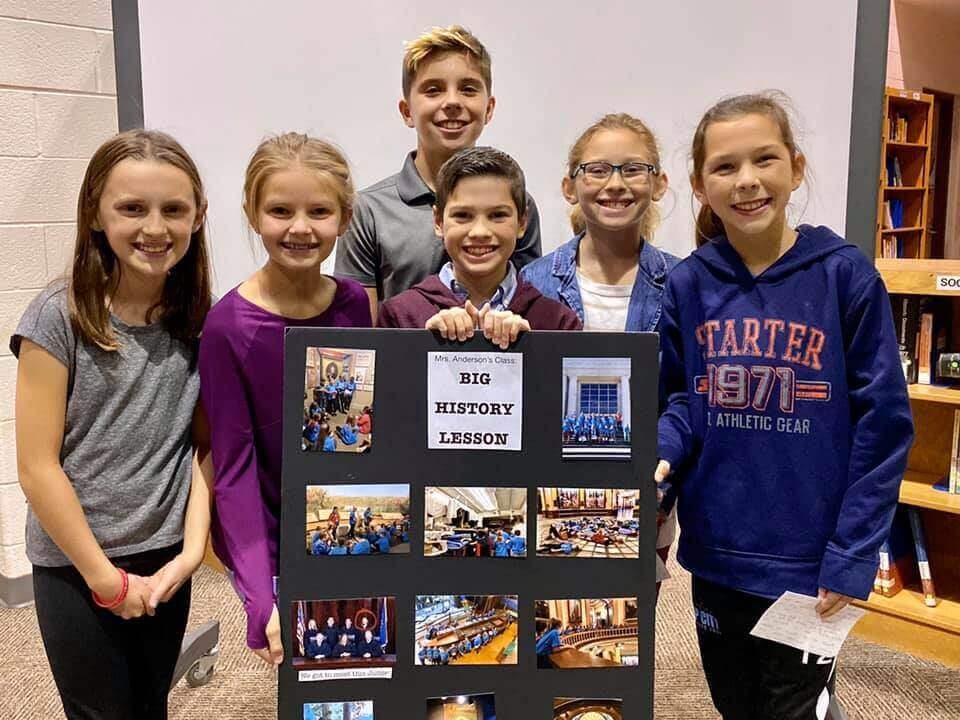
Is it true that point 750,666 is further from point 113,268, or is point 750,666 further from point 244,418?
point 113,268

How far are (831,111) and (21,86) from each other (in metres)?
2.71

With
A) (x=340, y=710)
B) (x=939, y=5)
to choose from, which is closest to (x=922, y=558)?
(x=340, y=710)

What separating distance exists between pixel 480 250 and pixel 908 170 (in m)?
7.15

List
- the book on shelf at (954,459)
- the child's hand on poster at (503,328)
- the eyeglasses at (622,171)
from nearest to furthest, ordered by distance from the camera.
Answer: the child's hand on poster at (503,328), the eyeglasses at (622,171), the book on shelf at (954,459)

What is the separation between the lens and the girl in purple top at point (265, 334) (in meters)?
1.23

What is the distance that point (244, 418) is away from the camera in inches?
48.8

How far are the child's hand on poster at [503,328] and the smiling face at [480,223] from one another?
0.84ft

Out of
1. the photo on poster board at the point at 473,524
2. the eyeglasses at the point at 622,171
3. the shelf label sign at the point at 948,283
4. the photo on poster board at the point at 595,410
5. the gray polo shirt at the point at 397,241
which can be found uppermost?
the eyeglasses at the point at 622,171

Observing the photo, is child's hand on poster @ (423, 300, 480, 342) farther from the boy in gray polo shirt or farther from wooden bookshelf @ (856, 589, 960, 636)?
wooden bookshelf @ (856, 589, 960, 636)

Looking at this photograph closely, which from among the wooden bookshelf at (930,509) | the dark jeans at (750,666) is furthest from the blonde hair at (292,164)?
the wooden bookshelf at (930,509)

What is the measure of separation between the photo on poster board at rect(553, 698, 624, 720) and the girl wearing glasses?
433mm

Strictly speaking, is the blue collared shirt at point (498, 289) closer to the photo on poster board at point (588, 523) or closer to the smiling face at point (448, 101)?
the photo on poster board at point (588, 523)

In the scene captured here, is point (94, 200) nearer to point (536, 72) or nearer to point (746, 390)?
point (746, 390)

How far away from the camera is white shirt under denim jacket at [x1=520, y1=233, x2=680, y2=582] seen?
5.12 ft
